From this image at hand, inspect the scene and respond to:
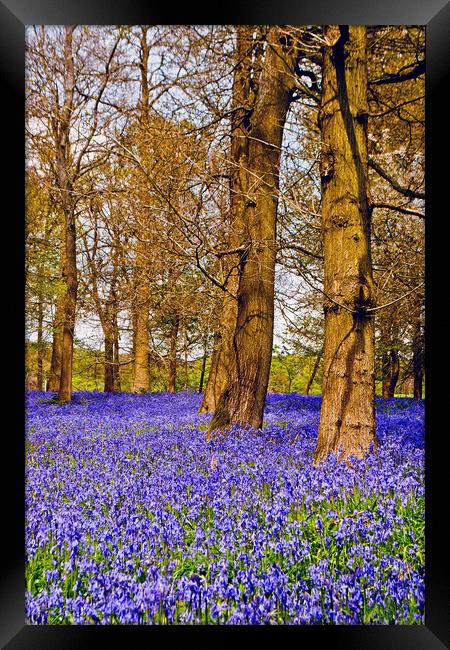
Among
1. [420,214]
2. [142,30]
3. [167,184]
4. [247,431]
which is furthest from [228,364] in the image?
[142,30]

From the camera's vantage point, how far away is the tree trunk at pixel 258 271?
14.5ft

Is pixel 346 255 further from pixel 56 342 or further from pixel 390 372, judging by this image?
pixel 56 342

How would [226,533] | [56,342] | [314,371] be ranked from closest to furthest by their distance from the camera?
[226,533] → [56,342] → [314,371]

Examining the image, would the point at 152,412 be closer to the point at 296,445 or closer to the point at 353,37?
the point at 296,445

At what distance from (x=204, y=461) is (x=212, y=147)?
98.4 inches

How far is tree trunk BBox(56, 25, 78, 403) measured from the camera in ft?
12.7

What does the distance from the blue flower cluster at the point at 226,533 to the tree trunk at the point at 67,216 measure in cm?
46

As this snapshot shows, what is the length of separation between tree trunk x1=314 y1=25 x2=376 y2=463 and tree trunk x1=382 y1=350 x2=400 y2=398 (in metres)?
0.56

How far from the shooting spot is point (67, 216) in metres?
4.03

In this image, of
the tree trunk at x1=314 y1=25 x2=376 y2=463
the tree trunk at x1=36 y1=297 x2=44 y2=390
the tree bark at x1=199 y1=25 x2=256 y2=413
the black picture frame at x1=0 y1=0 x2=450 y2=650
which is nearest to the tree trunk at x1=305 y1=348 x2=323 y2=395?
the tree trunk at x1=314 y1=25 x2=376 y2=463

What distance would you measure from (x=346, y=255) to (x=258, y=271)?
47.8 inches

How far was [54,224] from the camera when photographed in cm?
389
